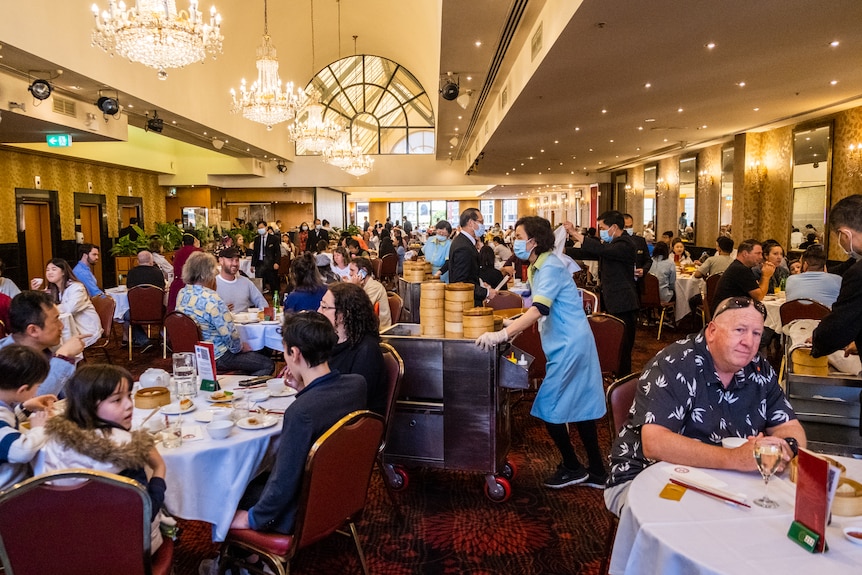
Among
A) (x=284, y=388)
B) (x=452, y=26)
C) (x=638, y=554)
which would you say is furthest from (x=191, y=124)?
(x=638, y=554)

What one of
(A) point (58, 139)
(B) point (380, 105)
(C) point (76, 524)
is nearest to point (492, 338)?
(C) point (76, 524)

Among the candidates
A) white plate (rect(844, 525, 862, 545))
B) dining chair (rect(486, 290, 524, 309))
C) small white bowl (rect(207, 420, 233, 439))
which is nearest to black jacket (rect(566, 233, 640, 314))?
Answer: dining chair (rect(486, 290, 524, 309))

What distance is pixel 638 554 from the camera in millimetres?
1720

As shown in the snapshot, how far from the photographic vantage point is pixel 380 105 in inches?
968

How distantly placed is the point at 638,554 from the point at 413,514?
6.87ft

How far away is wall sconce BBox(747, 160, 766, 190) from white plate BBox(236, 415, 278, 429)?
1273 centimetres

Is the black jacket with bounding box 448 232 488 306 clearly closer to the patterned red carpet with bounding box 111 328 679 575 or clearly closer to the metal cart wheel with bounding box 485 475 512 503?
the patterned red carpet with bounding box 111 328 679 575

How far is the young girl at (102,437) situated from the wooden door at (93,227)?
1441 cm

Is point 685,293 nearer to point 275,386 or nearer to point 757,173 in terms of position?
point 757,173

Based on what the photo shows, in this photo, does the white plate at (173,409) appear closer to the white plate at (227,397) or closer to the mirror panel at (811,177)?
the white plate at (227,397)

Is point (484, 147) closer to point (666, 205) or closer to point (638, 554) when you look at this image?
Answer: point (666, 205)

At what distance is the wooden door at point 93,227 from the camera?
15.0 meters

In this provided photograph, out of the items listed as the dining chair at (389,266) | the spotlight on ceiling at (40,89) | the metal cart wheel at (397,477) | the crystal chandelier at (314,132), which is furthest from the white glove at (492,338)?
the crystal chandelier at (314,132)

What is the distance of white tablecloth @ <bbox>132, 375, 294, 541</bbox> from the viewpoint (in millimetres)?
2494
